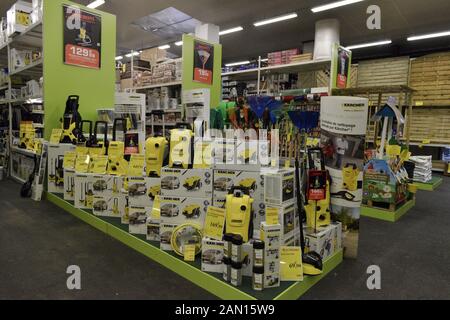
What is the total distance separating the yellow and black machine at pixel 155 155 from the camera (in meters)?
Result: 2.63

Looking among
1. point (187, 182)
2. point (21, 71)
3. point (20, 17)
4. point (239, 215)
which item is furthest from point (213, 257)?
point (20, 17)

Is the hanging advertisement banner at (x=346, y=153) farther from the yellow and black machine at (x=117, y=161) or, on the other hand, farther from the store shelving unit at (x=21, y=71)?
the store shelving unit at (x=21, y=71)

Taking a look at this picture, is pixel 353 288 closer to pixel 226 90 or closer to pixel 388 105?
pixel 388 105

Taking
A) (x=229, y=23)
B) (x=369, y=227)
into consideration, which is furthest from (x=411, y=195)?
(x=229, y=23)

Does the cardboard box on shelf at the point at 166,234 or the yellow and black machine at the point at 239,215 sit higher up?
the yellow and black machine at the point at 239,215

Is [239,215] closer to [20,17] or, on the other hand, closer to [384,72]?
[20,17]

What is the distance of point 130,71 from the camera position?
809cm

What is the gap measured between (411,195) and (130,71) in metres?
6.96

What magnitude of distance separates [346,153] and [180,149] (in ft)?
4.45

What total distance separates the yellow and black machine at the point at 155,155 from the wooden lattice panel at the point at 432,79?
785 cm

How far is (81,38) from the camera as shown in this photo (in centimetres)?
466

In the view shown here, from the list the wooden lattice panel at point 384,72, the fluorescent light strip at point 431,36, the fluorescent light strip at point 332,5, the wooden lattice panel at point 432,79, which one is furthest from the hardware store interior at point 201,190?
the fluorescent light strip at point 431,36

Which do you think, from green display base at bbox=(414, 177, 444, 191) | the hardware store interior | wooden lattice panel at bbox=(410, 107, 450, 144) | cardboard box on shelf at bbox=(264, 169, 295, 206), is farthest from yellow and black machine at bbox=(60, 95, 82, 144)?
wooden lattice panel at bbox=(410, 107, 450, 144)

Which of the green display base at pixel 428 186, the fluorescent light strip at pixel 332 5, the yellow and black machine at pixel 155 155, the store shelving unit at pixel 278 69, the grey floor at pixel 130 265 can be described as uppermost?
the fluorescent light strip at pixel 332 5
